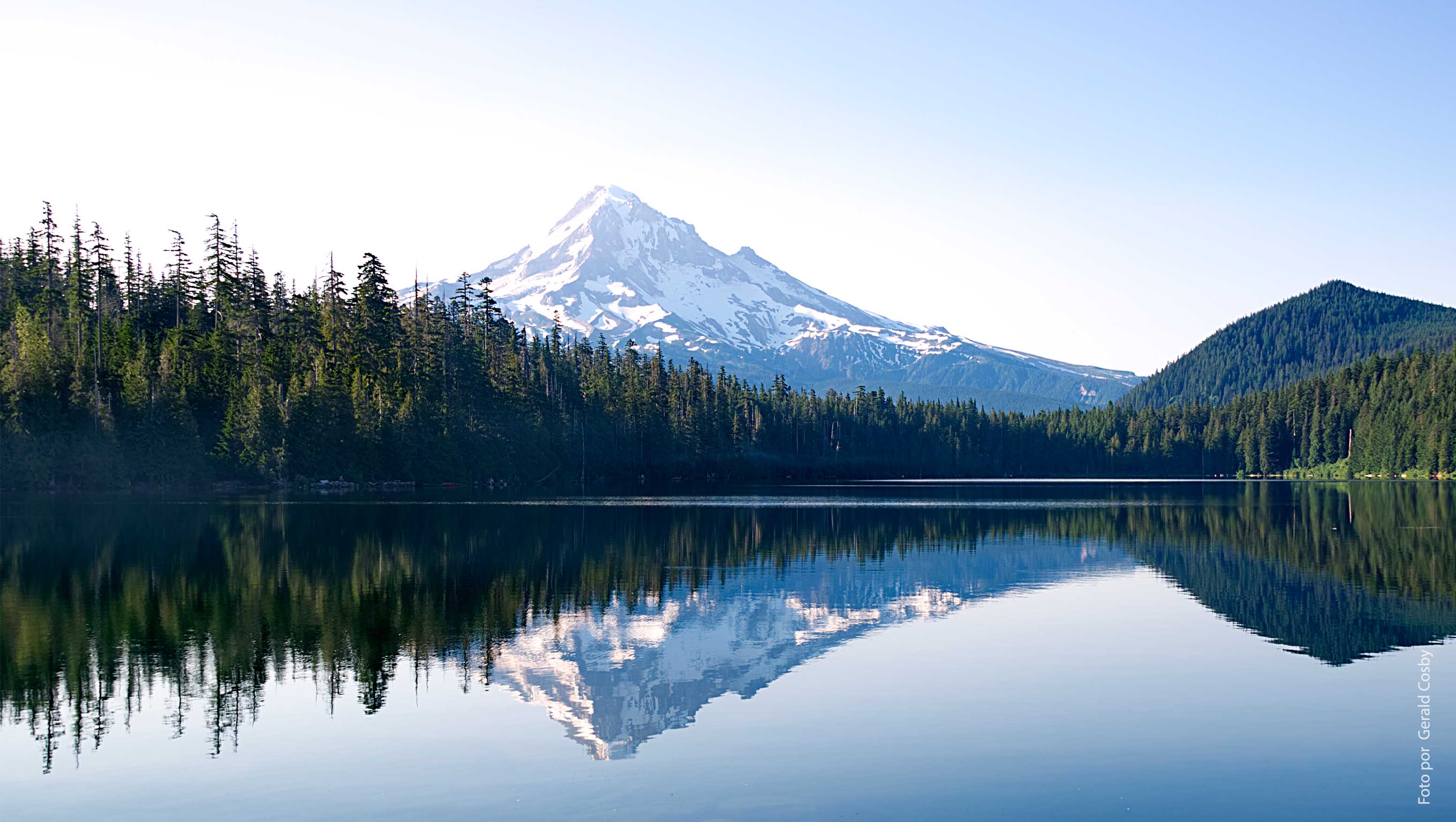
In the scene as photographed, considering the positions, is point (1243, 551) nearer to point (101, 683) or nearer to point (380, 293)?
point (101, 683)

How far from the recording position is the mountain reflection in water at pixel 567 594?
26547 mm

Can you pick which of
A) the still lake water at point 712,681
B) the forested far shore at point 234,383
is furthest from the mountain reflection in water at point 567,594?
the forested far shore at point 234,383

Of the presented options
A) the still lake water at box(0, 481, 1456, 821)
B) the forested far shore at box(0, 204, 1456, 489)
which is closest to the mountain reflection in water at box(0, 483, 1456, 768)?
the still lake water at box(0, 481, 1456, 821)

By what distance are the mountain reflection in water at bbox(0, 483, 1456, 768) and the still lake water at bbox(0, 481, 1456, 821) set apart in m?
0.21

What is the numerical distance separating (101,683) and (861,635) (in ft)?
69.1

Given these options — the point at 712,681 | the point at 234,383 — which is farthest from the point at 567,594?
the point at 234,383

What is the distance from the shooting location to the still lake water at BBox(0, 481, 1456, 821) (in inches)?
735

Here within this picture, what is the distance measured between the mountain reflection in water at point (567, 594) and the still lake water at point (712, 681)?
0.70 feet

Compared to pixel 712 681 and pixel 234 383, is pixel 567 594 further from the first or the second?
Answer: pixel 234 383

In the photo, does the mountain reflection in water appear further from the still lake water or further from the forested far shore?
the forested far shore

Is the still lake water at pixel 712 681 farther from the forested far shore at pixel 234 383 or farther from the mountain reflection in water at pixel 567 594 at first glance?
the forested far shore at pixel 234 383

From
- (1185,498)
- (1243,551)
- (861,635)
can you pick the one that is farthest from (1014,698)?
(1185,498)

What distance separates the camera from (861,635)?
35.2 m

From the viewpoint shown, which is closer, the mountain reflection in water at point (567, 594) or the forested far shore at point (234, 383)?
the mountain reflection in water at point (567, 594)
